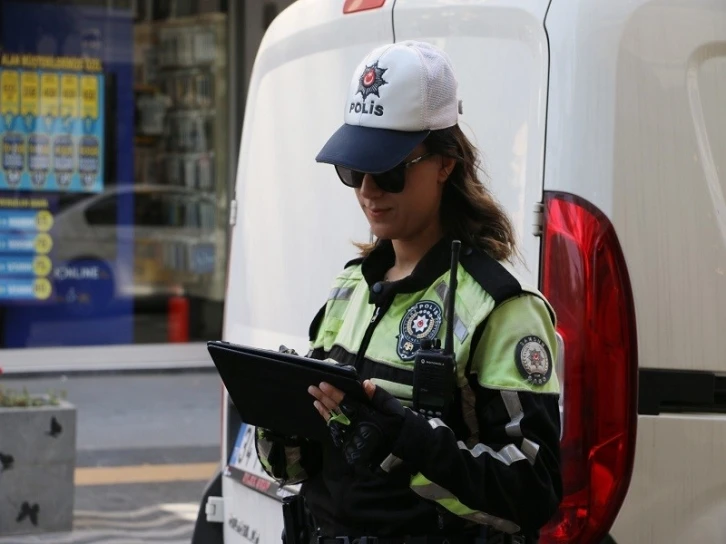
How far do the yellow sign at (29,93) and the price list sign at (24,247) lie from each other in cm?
76

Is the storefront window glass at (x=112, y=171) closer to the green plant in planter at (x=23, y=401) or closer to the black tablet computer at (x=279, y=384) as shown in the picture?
the green plant in planter at (x=23, y=401)

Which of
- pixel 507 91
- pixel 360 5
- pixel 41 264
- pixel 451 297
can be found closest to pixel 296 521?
pixel 451 297

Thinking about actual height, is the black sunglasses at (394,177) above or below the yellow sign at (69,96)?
below

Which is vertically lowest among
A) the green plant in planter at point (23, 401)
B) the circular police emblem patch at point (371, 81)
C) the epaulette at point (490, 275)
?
the green plant in planter at point (23, 401)

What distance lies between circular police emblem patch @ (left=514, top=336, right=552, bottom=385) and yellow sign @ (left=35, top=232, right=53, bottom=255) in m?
9.33

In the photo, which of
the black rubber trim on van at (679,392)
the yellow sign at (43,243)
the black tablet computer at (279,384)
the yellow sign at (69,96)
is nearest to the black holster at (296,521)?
the black tablet computer at (279,384)

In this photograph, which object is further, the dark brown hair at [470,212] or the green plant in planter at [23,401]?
the green plant in planter at [23,401]

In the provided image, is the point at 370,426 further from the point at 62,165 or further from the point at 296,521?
the point at 62,165

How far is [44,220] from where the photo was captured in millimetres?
11211

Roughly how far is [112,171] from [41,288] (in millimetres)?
1209

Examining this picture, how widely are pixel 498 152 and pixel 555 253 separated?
0.98 feet

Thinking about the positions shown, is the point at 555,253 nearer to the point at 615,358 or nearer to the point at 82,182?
the point at 615,358

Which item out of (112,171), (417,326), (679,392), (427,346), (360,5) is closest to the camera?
(427,346)

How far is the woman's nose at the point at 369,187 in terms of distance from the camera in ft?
8.10
